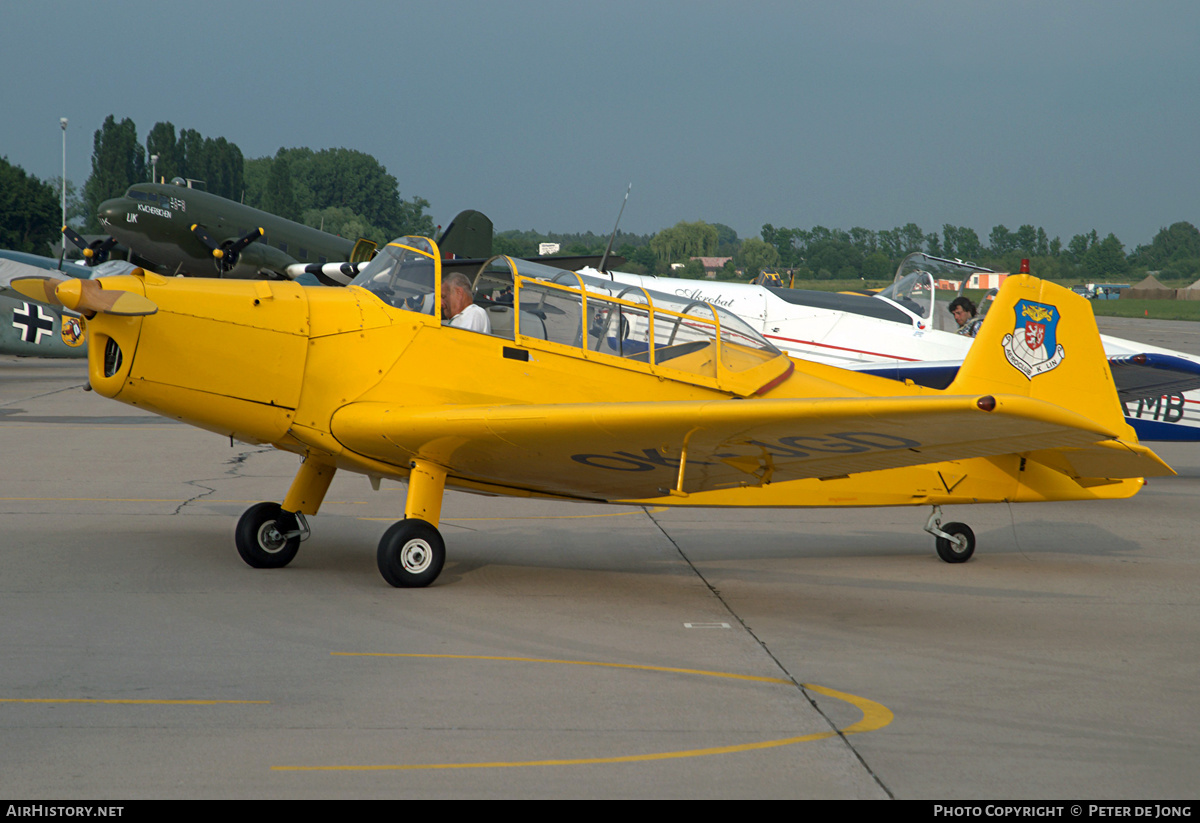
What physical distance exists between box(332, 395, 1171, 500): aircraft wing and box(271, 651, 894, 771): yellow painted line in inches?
50.1

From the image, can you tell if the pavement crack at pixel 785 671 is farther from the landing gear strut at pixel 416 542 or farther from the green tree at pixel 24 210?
the green tree at pixel 24 210

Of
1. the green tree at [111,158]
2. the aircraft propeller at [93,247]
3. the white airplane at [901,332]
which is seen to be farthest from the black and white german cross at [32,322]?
the green tree at [111,158]

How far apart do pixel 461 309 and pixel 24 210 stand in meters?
64.7

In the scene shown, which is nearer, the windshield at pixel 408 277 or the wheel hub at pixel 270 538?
the windshield at pixel 408 277

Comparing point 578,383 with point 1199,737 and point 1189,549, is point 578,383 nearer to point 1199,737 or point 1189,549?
point 1199,737

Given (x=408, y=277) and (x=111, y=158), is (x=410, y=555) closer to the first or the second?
(x=408, y=277)

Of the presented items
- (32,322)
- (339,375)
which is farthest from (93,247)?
(339,375)

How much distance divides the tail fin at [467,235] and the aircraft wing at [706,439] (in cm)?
1534

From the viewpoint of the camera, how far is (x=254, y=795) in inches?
126

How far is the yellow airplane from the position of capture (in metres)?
5.36

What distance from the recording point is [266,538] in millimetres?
6535

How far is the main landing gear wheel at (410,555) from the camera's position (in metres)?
5.98

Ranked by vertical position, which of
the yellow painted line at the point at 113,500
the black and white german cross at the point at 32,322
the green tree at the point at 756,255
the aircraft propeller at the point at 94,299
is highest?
the green tree at the point at 756,255

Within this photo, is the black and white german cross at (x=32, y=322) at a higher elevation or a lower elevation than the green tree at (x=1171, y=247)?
lower
